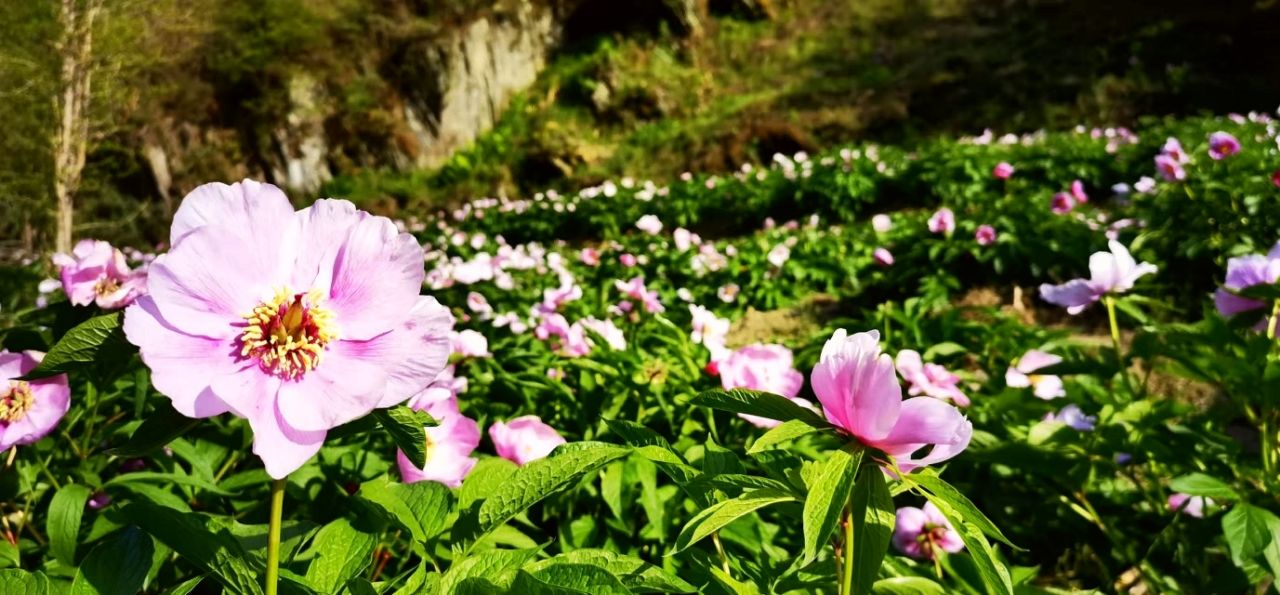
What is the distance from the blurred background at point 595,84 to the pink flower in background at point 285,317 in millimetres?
10985

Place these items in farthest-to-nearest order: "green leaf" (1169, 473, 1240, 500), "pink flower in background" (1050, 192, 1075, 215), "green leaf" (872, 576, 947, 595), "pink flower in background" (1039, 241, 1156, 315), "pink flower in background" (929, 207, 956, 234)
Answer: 1. "pink flower in background" (929, 207, 956, 234)
2. "pink flower in background" (1050, 192, 1075, 215)
3. "pink flower in background" (1039, 241, 1156, 315)
4. "green leaf" (1169, 473, 1240, 500)
5. "green leaf" (872, 576, 947, 595)

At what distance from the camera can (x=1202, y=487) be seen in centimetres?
109

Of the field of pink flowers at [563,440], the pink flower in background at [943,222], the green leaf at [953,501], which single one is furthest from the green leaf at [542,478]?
the pink flower in background at [943,222]

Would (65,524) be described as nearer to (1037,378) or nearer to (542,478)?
(542,478)

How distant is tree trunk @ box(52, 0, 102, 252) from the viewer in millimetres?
6992

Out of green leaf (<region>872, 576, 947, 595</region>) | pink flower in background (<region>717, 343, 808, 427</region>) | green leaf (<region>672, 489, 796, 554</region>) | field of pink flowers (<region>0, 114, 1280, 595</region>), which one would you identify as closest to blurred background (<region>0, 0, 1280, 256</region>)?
field of pink flowers (<region>0, 114, 1280, 595</region>)

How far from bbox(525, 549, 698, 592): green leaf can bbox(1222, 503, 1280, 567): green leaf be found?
882 millimetres

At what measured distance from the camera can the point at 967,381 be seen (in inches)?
82.4

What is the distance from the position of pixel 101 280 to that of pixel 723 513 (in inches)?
37.9

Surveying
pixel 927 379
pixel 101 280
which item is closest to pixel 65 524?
pixel 101 280

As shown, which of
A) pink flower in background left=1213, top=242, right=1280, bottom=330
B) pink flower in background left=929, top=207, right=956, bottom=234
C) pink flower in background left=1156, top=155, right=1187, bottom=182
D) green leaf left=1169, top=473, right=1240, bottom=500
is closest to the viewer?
green leaf left=1169, top=473, right=1240, bottom=500

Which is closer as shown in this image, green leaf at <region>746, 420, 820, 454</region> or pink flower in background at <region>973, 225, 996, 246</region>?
green leaf at <region>746, 420, 820, 454</region>

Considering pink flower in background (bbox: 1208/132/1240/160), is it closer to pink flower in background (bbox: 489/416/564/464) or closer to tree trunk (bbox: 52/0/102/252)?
pink flower in background (bbox: 489/416/564/464)

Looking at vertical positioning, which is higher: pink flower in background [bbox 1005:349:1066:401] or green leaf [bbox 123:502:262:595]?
green leaf [bbox 123:502:262:595]
